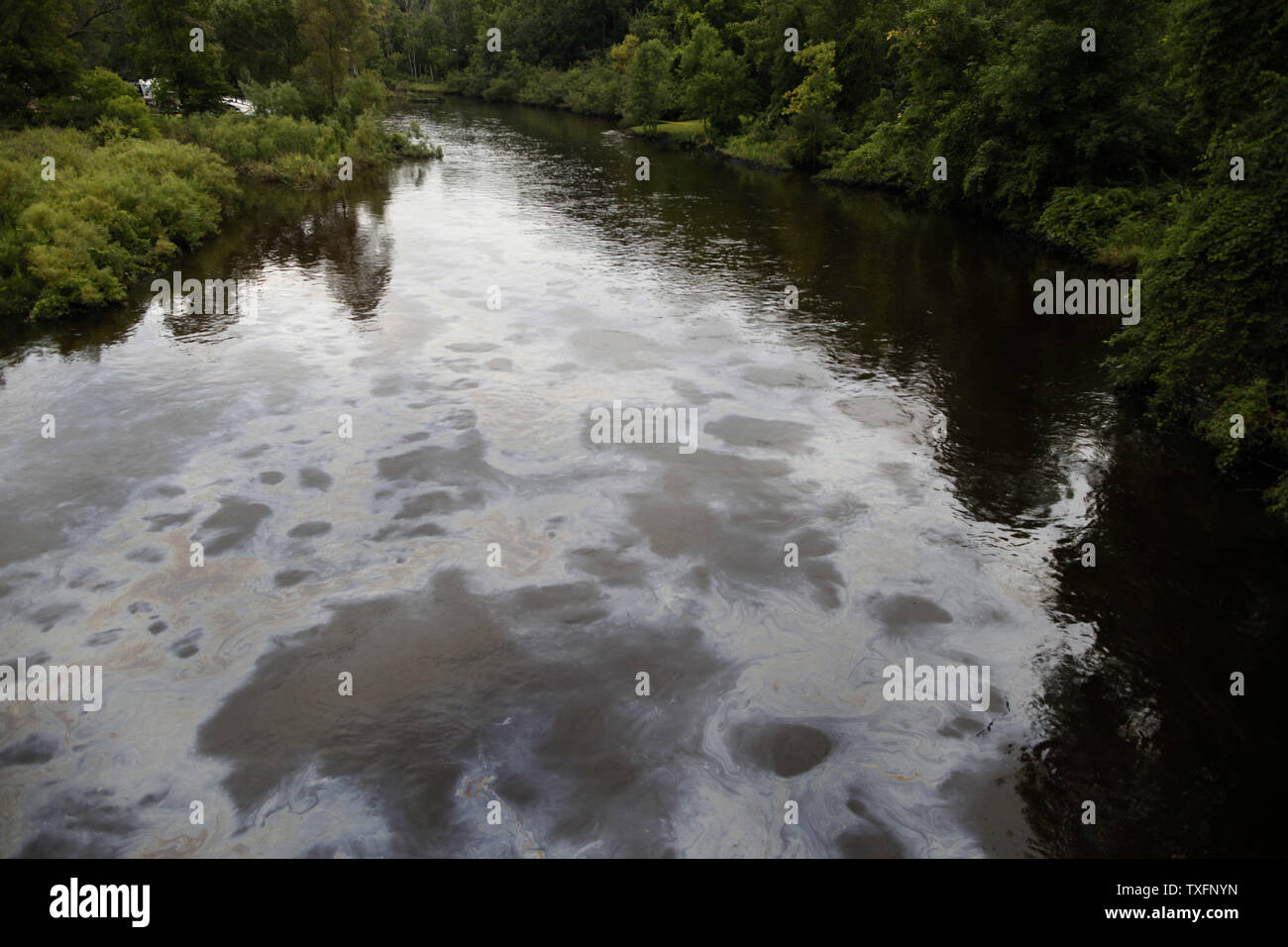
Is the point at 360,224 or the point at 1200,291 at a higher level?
the point at 360,224

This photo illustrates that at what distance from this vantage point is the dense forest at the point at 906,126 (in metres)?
14.3

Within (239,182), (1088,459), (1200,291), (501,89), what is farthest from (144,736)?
(501,89)

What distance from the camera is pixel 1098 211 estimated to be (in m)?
28.4

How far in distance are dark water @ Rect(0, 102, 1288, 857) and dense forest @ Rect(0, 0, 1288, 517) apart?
2.41 m

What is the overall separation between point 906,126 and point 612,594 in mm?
34768

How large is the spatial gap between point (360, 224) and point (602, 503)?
2565 centimetres

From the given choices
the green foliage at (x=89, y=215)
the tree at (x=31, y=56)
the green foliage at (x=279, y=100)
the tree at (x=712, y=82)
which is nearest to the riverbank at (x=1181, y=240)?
the tree at (x=712, y=82)

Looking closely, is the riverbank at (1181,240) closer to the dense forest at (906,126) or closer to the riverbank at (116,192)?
the dense forest at (906,126)

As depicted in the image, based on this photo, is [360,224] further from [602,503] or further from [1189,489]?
[1189,489]

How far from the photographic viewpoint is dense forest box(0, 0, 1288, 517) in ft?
47.0

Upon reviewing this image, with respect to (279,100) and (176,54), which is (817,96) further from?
(176,54)

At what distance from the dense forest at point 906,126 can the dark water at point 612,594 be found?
2.41m

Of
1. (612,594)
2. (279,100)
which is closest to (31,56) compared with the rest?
(279,100)

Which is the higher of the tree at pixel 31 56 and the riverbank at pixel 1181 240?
the tree at pixel 31 56
